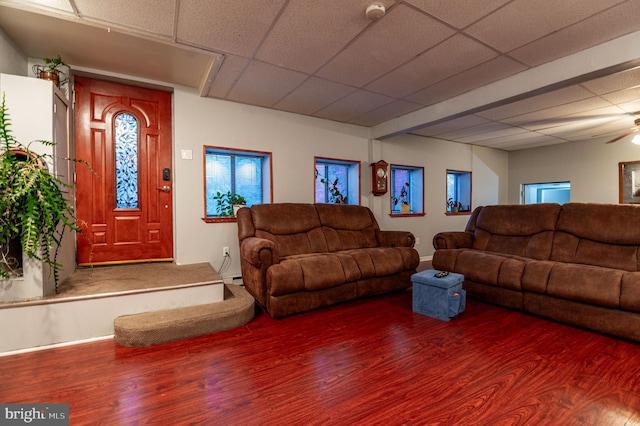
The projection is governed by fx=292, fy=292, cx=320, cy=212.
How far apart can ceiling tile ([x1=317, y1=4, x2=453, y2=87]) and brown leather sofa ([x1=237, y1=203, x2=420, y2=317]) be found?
1722mm

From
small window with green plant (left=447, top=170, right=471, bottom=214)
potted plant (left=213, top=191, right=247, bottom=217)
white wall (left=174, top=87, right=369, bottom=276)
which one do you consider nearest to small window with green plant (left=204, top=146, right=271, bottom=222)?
potted plant (left=213, top=191, right=247, bottom=217)

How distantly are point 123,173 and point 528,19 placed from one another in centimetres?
410

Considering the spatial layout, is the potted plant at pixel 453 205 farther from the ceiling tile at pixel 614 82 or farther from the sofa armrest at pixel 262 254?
the sofa armrest at pixel 262 254

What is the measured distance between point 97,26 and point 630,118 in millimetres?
6786

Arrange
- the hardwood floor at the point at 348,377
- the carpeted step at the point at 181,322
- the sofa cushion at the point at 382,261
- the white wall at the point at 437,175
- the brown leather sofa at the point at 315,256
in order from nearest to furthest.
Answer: the hardwood floor at the point at 348,377, the carpeted step at the point at 181,322, the brown leather sofa at the point at 315,256, the sofa cushion at the point at 382,261, the white wall at the point at 437,175

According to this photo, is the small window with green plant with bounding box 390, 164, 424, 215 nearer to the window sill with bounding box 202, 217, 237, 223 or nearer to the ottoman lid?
the ottoman lid

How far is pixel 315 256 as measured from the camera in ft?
10.3

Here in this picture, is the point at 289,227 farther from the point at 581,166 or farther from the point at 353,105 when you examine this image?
the point at 581,166

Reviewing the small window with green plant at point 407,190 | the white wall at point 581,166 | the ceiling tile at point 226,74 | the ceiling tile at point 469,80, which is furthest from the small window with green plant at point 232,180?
the white wall at point 581,166

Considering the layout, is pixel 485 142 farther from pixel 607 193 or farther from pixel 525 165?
pixel 607 193

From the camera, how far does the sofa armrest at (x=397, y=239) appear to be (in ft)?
12.6

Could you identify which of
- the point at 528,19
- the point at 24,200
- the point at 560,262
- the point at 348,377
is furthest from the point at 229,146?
the point at 560,262

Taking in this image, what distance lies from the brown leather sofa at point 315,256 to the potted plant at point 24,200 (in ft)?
4.99

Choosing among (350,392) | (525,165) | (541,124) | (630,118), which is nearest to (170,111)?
(350,392)
